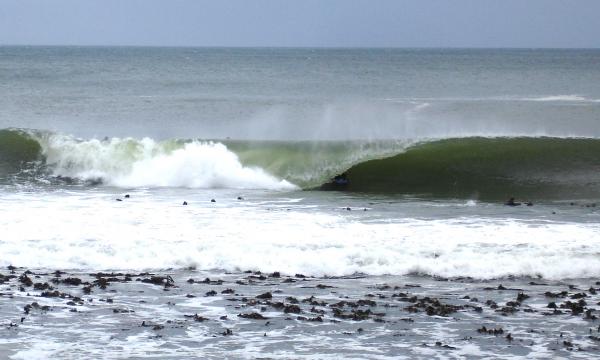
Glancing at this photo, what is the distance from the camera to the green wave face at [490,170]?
25.5m

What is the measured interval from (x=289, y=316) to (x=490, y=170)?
1671 centimetres

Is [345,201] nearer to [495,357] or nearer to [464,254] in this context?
[464,254]

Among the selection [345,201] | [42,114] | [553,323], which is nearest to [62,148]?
[345,201]

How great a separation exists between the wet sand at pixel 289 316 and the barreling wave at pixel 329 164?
11.0m

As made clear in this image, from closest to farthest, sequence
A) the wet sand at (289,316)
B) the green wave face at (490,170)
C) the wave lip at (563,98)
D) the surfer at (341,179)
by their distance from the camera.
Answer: the wet sand at (289,316), the green wave face at (490,170), the surfer at (341,179), the wave lip at (563,98)

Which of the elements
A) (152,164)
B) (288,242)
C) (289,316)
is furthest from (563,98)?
(289,316)

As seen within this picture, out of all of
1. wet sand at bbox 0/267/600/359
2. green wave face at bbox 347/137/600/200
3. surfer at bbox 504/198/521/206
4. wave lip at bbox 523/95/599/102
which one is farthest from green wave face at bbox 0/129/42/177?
wave lip at bbox 523/95/599/102

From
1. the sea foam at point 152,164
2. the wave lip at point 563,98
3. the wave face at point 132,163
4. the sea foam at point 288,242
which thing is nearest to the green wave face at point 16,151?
the wave face at point 132,163

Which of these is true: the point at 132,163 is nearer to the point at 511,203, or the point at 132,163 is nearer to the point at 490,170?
the point at 490,170

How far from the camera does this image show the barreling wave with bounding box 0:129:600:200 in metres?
26.1

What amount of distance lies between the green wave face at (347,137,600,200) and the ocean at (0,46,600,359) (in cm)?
10

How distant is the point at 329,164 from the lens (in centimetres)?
2828

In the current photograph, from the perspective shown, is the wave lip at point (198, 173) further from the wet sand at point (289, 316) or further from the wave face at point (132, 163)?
the wet sand at point (289, 316)

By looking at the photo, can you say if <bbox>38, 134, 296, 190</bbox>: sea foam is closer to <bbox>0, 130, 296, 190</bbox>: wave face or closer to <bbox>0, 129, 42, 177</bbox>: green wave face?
<bbox>0, 130, 296, 190</bbox>: wave face
